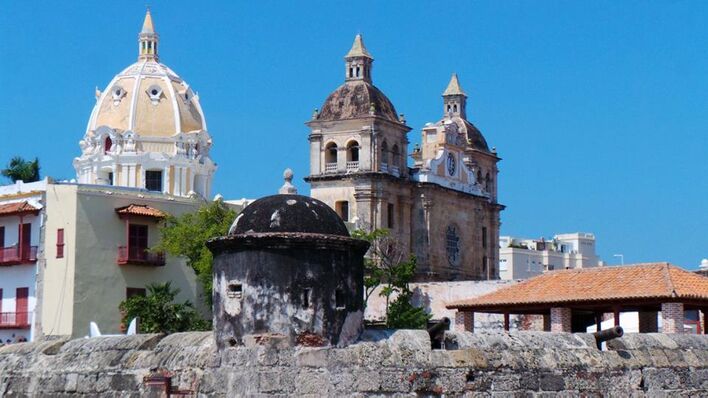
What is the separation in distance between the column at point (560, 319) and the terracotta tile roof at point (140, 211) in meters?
23.0

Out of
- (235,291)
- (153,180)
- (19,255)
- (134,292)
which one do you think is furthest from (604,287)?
(153,180)

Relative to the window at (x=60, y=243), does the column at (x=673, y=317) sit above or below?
below

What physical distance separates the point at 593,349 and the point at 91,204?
119 ft

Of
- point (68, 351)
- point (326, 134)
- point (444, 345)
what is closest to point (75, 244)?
point (326, 134)

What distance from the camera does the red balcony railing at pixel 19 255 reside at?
4772 cm

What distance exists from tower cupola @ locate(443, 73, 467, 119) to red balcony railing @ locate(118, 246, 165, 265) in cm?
2762

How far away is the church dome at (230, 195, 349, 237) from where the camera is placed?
40.1 ft

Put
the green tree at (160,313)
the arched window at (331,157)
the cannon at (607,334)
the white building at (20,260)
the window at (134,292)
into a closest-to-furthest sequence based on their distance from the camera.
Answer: the cannon at (607,334), the green tree at (160,313), the window at (134,292), the white building at (20,260), the arched window at (331,157)

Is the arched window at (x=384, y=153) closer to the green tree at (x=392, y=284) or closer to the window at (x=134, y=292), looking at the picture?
the green tree at (x=392, y=284)

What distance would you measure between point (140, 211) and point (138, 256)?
1692 mm

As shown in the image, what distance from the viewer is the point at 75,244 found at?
4662 cm

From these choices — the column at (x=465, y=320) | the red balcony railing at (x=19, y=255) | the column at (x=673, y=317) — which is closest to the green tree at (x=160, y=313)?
the red balcony railing at (x=19, y=255)

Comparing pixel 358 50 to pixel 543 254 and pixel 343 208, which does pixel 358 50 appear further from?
pixel 543 254

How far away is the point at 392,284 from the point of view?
50812 millimetres
